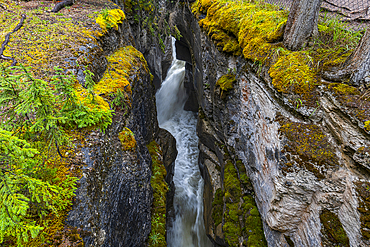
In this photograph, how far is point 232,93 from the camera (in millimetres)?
6773

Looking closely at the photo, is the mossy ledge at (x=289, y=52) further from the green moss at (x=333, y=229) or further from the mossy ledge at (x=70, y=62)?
the mossy ledge at (x=70, y=62)

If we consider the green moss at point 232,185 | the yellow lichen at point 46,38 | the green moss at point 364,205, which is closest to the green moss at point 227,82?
the green moss at point 232,185

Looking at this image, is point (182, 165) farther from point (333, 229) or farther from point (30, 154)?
point (30, 154)

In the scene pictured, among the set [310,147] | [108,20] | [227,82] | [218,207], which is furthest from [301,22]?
[218,207]

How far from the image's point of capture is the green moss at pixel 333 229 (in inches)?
116

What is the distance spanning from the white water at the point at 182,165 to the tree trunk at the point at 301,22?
8.72 metres

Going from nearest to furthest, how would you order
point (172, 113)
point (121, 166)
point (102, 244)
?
1. point (102, 244)
2. point (121, 166)
3. point (172, 113)

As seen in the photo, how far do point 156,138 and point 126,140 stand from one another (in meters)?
3.86

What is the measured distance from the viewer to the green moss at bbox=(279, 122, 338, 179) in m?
3.27

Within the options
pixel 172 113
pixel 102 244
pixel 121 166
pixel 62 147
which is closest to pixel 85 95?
pixel 62 147

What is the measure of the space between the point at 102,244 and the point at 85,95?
319cm

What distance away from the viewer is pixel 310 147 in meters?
3.48

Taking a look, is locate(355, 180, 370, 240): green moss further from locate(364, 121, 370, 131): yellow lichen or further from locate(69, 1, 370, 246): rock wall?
locate(364, 121, 370, 131): yellow lichen

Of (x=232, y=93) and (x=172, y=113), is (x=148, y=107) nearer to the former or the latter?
(x=232, y=93)
